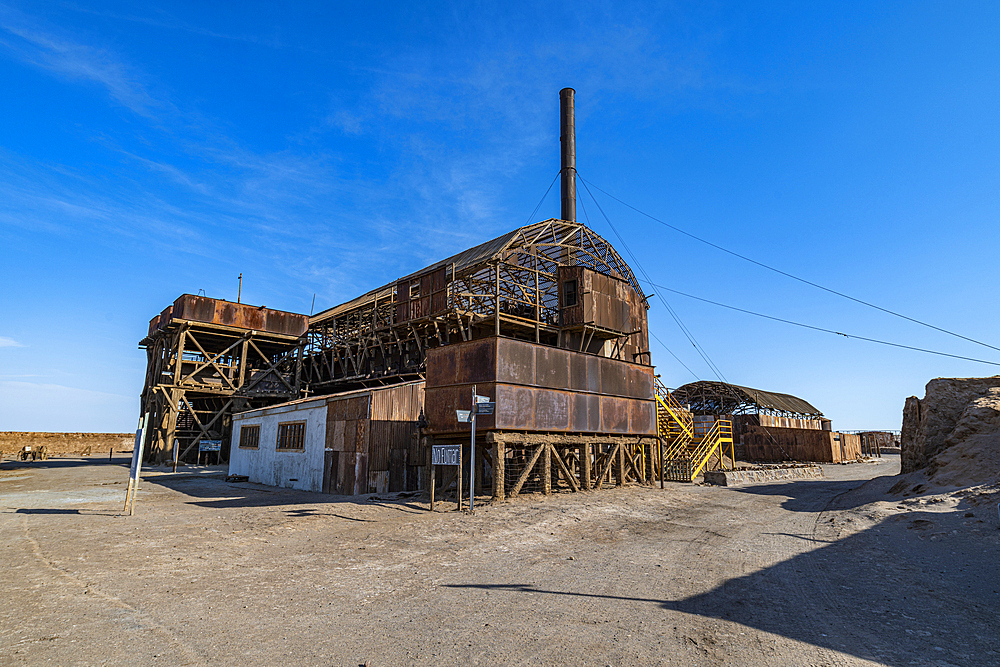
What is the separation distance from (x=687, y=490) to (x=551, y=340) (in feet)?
40.8

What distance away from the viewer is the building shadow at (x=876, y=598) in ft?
18.2

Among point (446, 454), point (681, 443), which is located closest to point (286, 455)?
point (446, 454)

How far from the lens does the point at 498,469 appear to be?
56.4 ft

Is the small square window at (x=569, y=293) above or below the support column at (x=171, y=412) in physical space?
above

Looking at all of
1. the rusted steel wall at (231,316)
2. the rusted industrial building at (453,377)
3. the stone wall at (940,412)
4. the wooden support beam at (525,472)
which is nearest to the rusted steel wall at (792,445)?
the rusted industrial building at (453,377)

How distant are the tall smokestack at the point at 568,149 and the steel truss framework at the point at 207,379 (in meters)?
25.6

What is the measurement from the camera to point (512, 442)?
17516mm

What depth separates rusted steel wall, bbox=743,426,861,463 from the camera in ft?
154

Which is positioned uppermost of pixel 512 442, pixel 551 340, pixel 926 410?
pixel 551 340

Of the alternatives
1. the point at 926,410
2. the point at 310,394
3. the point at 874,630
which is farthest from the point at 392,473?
the point at 310,394

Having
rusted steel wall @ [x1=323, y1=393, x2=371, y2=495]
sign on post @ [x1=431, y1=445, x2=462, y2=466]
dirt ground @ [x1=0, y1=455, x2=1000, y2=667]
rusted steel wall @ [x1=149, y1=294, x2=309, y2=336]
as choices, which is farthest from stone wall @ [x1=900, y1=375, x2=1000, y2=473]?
rusted steel wall @ [x1=149, y1=294, x2=309, y2=336]

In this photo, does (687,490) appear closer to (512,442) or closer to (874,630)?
(512,442)

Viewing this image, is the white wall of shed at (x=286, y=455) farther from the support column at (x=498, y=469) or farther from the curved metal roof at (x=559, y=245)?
the curved metal roof at (x=559, y=245)

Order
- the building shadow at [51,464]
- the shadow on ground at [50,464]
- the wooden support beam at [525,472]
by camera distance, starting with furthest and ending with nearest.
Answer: the shadow on ground at [50,464] < the building shadow at [51,464] < the wooden support beam at [525,472]
